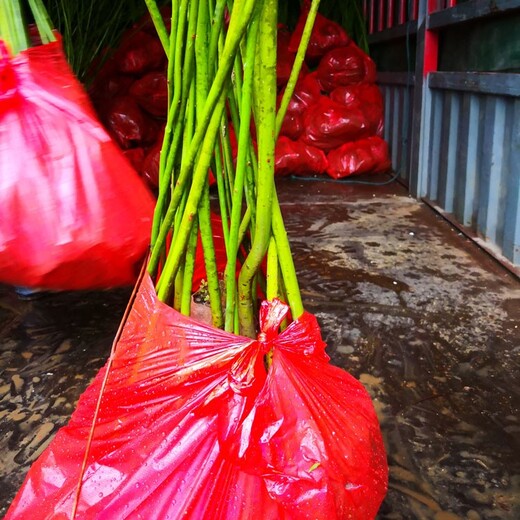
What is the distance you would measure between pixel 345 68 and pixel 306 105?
352 millimetres

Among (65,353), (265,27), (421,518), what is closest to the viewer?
(265,27)

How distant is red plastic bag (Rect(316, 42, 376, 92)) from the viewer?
4.06 metres

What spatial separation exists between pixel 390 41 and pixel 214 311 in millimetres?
3799

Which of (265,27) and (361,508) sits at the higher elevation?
(265,27)

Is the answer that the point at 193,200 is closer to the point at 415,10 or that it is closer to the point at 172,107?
the point at 172,107

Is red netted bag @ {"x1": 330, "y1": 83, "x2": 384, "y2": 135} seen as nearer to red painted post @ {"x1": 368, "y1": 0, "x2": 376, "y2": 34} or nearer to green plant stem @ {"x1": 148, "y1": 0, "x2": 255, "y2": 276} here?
red painted post @ {"x1": 368, "y1": 0, "x2": 376, "y2": 34}

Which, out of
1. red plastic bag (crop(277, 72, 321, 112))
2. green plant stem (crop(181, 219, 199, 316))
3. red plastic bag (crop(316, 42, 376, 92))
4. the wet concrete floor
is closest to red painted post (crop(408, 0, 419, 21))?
red plastic bag (crop(316, 42, 376, 92))

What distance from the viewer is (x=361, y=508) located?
2.06ft

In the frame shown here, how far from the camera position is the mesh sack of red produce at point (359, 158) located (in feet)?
12.8

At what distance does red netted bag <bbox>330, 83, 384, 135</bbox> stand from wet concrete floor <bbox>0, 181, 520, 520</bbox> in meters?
1.55

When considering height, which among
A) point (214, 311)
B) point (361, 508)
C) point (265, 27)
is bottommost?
point (361, 508)

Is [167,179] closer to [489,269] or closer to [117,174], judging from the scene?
[117,174]

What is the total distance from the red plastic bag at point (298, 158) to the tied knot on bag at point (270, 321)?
3283mm

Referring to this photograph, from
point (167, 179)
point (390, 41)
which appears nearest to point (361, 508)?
point (167, 179)
